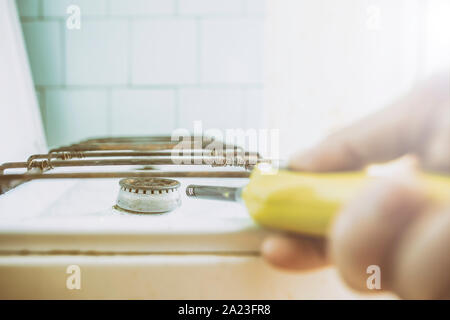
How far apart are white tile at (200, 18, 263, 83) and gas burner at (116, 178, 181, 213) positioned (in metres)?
0.44

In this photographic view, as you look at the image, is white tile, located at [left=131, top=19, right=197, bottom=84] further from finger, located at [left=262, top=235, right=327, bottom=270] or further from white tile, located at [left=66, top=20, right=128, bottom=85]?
finger, located at [left=262, top=235, right=327, bottom=270]

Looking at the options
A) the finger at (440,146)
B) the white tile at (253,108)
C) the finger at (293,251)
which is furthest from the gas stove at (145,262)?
the white tile at (253,108)

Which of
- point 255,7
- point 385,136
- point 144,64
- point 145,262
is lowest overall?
point 145,262

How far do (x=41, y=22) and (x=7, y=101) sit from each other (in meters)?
0.21

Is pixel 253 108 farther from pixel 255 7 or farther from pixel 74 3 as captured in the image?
pixel 74 3

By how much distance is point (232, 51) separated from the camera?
77cm

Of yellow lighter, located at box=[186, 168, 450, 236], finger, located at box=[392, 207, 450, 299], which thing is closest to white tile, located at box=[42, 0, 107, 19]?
yellow lighter, located at box=[186, 168, 450, 236]

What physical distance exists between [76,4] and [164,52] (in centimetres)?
22

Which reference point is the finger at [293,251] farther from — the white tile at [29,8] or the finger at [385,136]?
the white tile at [29,8]

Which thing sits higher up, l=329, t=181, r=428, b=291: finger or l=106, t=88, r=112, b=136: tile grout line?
l=106, t=88, r=112, b=136: tile grout line

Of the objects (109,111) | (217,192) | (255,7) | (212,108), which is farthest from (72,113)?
(217,192)

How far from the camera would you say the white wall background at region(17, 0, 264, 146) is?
30.0 inches

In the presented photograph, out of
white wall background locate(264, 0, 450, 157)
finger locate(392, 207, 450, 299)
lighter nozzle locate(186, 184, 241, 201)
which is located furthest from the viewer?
white wall background locate(264, 0, 450, 157)

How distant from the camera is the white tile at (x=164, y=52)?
0.77 metres
